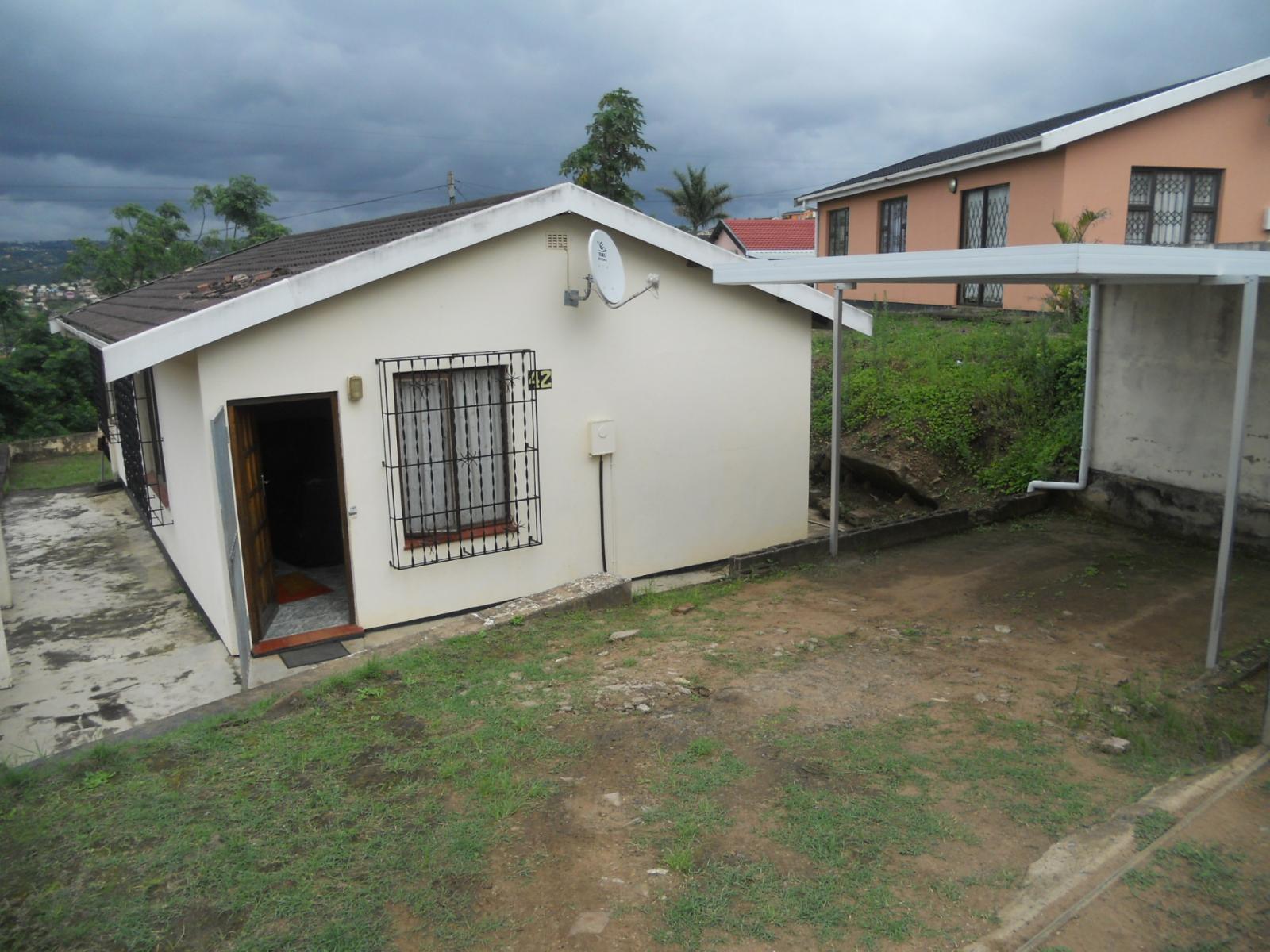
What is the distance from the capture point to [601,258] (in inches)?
299

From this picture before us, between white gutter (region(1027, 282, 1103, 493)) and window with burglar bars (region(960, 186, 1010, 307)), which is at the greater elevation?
window with burglar bars (region(960, 186, 1010, 307))

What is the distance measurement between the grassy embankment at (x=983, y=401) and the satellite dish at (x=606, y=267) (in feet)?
17.4

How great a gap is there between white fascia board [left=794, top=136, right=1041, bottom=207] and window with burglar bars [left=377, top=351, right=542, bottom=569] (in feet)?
35.0

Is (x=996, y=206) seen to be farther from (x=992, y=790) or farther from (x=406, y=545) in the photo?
(x=992, y=790)

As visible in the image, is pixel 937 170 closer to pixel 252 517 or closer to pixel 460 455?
pixel 460 455

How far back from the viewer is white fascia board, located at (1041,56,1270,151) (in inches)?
551

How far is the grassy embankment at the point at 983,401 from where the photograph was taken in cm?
1088

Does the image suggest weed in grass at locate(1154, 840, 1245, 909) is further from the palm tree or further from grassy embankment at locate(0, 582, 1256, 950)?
the palm tree

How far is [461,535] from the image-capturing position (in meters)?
7.93

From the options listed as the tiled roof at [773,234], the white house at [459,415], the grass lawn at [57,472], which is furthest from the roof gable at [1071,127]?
the tiled roof at [773,234]

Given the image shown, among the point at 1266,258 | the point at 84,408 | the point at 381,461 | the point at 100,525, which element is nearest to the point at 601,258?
the point at 381,461

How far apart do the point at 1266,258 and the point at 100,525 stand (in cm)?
1277

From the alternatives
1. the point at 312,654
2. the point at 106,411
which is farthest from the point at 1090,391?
the point at 106,411

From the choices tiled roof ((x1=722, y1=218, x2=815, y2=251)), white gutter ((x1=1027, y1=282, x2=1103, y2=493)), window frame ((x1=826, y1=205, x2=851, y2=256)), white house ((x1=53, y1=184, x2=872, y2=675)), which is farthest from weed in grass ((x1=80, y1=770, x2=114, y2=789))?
tiled roof ((x1=722, y1=218, x2=815, y2=251))
